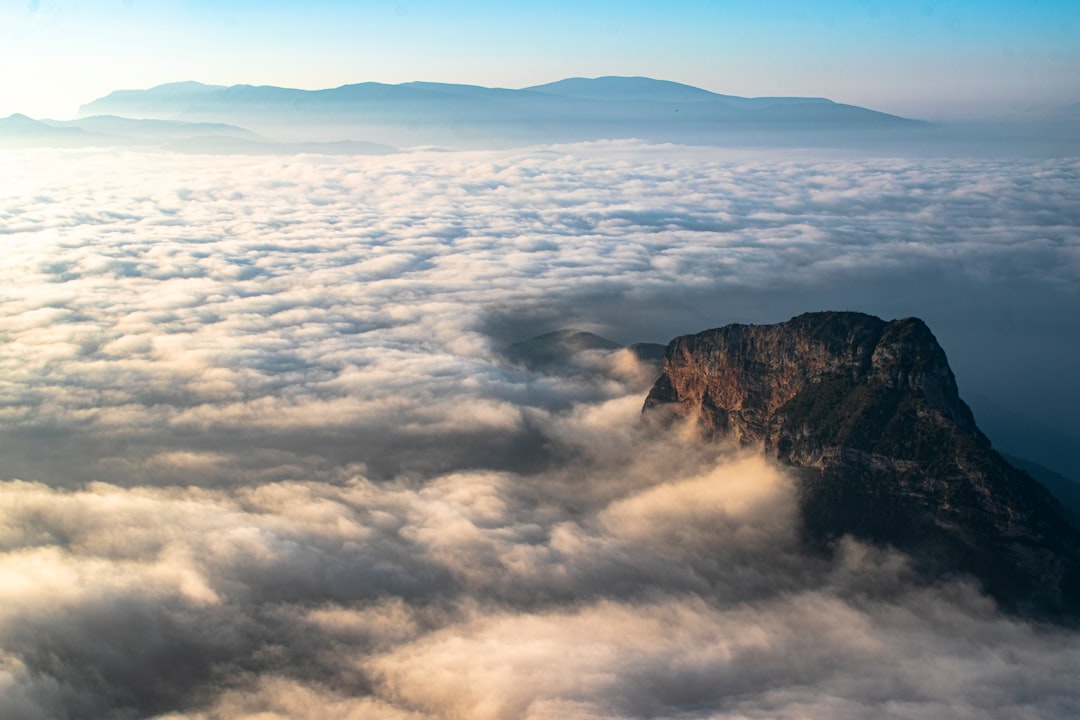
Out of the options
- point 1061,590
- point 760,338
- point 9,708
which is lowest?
point 9,708

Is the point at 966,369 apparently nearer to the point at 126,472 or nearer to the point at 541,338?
the point at 541,338

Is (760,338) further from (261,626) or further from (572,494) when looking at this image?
(261,626)

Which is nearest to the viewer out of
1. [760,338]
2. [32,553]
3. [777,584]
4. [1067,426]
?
[777,584]

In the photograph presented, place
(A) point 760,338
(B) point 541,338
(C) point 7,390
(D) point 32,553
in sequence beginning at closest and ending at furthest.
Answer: (D) point 32,553 → (A) point 760,338 → (C) point 7,390 → (B) point 541,338

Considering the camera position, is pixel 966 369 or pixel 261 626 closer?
pixel 261 626

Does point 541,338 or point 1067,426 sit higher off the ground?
point 541,338

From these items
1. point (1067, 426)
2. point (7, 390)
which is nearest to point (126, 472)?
point (7, 390)
